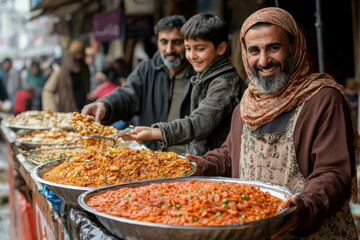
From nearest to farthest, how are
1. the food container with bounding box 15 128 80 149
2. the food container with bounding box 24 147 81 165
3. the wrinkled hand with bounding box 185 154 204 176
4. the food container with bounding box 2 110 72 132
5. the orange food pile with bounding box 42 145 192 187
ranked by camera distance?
1. the orange food pile with bounding box 42 145 192 187
2. the wrinkled hand with bounding box 185 154 204 176
3. the food container with bounding box 24 147 81 165
4. the food container with bounding box 15 128 80 149
5. the food container with bounding box 2 110 72 132

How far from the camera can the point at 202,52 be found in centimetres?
295

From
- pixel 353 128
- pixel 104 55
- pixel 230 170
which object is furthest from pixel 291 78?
pixel 104 55

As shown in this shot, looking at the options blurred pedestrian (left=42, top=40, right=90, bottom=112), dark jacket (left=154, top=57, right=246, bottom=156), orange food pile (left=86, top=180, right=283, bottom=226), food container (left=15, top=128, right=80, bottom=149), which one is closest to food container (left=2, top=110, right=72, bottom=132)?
food container (left=15, top=128, right=80, bottom=149)

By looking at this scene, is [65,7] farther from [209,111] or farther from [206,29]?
[209,111]

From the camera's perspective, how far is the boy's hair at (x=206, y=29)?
9.48ft

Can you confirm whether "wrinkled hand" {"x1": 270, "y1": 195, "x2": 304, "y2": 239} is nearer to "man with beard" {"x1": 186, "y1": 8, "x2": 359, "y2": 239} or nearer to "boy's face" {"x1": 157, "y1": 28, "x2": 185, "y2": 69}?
"man with beard" {"x1": 186, "y1": 8, "x2": 359, "y2": 239}

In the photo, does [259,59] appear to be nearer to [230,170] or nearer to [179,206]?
[230,170]

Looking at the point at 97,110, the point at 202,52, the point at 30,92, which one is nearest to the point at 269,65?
the point at 202,52

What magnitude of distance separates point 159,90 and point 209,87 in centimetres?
89

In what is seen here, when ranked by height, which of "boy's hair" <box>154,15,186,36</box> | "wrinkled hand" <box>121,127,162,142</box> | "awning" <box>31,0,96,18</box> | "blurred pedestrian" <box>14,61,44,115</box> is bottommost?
"blurred pedestrian" <box>14,61,44,115</box>

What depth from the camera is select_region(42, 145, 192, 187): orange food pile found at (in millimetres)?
2086

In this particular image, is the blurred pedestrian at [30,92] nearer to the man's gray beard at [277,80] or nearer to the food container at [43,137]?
the food container at [43,137]

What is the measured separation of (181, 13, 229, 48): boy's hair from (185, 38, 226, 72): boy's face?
3cm

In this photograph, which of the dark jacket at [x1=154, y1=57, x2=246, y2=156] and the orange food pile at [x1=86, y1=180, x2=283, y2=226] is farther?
the dark jacket at [x1=154, y1=57, x2=246, y2=156]
